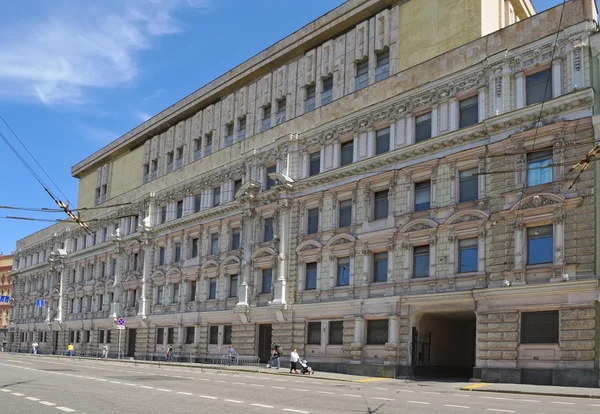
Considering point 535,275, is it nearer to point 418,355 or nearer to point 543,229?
point 543,229

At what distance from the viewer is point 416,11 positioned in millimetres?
37906

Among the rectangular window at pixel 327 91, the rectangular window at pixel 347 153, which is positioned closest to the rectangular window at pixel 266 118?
the rectangular window at pixel 327 91

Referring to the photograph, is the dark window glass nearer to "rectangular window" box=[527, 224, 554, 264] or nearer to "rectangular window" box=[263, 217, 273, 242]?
"rectangular window" box=[263, 217, 273, 242]

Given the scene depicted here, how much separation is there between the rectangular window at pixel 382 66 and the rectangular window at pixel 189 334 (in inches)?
898

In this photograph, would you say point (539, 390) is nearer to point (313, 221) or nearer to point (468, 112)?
point (468, 112)

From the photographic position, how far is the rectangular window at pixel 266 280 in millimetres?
44378

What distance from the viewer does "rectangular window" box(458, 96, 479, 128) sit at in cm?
3319

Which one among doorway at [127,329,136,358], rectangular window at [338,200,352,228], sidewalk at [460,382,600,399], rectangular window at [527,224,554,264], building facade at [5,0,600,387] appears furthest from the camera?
doorway at [127,329,136,358]

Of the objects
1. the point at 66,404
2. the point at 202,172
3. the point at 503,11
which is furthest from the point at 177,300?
the point at 66,404

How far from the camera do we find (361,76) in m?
41.0

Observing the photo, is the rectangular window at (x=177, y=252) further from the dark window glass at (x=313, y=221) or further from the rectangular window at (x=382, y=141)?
the rectangular window at (x=382, y=141)

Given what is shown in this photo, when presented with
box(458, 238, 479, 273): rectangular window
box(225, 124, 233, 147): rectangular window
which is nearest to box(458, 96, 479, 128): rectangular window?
box(458, 238, 479, 273): rectangular window

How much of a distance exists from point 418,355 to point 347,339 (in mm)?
4078

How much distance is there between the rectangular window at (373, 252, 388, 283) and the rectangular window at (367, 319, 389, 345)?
2.15 meters
